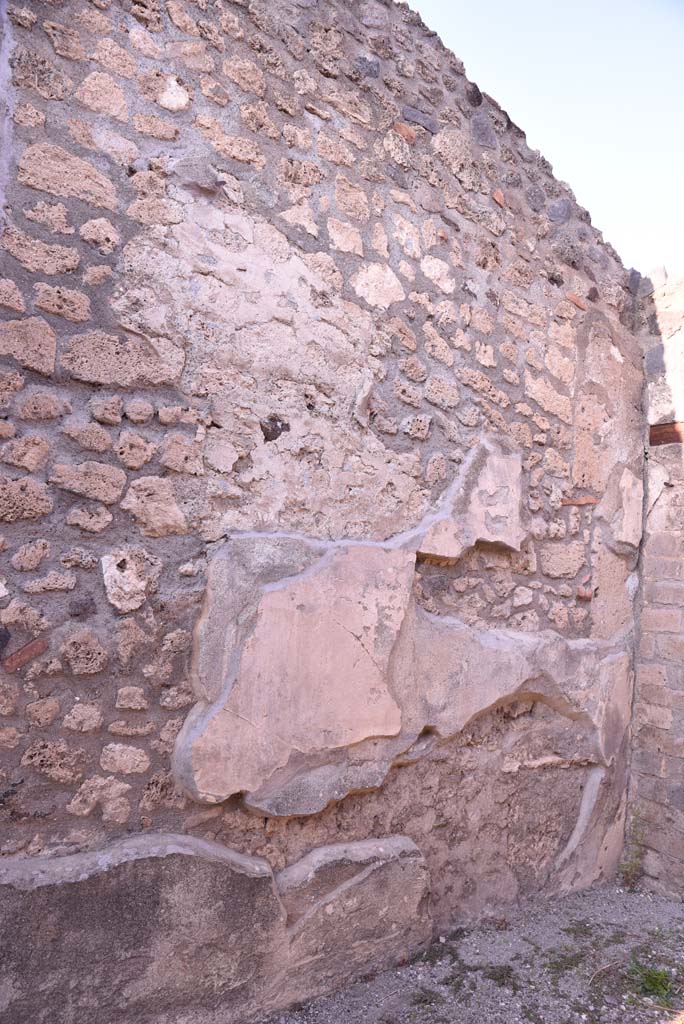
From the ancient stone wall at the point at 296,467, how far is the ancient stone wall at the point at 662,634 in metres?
0.12

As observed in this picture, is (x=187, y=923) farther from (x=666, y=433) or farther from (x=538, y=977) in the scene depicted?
(x=666, y=433)

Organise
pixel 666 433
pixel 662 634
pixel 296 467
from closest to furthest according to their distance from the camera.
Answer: pixel 296 467 < pixel 662 634 < pixel 666 433

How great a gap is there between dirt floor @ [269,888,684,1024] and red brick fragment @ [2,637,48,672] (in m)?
1.13

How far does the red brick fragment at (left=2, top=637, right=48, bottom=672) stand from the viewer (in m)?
1.64

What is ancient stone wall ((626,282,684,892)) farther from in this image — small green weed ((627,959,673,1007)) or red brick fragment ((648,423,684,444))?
small green weed ((627,959,673,1007))

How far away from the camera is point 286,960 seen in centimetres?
191

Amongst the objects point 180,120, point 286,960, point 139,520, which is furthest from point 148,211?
point 286,960

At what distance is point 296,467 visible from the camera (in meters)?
2.12

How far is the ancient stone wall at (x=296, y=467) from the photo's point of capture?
176cm

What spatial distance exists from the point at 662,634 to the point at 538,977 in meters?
1.41

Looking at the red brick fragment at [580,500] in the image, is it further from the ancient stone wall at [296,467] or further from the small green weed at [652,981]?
the small green weed at [652,981]

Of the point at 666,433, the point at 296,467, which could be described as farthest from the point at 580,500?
the point at 296,467

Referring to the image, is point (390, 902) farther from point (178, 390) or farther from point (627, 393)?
point (627, 393)

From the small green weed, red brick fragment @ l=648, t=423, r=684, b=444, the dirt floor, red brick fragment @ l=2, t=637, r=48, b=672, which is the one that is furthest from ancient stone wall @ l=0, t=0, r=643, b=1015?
the small green weed
